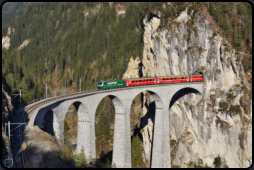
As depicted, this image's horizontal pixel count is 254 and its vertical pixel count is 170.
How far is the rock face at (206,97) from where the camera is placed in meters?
55.3


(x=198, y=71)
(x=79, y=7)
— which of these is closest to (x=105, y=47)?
(x=79, y=7)

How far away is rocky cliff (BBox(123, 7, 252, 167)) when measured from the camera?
55250 mm

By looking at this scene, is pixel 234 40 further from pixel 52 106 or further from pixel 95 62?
pixel 95 62

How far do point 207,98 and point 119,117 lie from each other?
71.6ft

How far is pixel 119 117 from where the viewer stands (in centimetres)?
5150

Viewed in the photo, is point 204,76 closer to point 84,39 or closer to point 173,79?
point 173,79

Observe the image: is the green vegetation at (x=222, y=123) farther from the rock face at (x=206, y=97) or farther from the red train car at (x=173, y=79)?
the red train car at (x=173, y=79)

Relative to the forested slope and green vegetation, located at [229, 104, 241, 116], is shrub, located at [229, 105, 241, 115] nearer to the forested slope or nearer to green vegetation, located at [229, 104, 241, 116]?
green vegetation, located at [229, 104, 241, 116]

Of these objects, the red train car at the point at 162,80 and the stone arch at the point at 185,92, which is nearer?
the red train car at the point at 162,80

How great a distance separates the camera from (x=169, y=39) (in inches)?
2421

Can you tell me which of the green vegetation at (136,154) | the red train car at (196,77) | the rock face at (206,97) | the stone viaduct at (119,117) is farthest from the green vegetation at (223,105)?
the green vegetation at (136,154)

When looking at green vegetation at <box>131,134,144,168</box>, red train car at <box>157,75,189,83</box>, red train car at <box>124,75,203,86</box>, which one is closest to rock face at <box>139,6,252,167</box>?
red train car at <box>124,75,203,86</box>

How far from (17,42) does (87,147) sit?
16740 centimetres

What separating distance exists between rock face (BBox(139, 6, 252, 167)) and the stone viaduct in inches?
144
